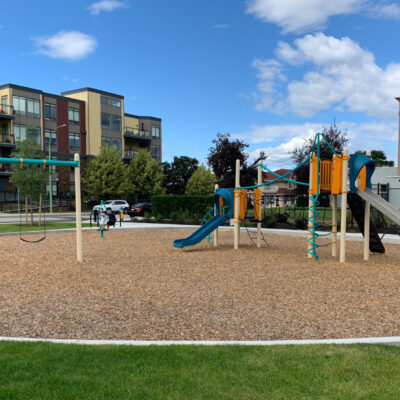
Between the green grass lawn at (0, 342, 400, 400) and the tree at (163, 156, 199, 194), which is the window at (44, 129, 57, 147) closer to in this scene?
the tree at (163, 156, 199, 194)

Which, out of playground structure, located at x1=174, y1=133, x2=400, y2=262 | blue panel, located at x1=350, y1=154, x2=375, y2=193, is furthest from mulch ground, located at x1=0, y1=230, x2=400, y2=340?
blue panel, located at x1=350, y1=154, x2=375, y2=193

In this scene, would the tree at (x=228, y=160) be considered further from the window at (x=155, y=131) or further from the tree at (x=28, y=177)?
the window at (x=155, y=131)

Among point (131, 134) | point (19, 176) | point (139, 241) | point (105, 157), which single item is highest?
point (131, 134)

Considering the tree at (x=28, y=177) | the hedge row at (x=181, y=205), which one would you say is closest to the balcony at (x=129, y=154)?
the hedge row at (x=181, y=205)

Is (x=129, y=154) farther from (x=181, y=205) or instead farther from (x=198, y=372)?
(x=198, y=372)

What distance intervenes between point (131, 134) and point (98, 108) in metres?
7.23

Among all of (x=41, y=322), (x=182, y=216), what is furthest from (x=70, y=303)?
(x=182, y=216)

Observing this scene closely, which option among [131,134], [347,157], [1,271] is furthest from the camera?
[131,134]

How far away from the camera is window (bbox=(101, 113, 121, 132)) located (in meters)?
60.4

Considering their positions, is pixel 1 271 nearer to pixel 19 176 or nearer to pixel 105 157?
pixel 19 176

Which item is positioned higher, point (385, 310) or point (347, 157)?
point (347, 157)

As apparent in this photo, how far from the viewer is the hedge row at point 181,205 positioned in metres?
26.9

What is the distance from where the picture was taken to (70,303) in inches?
263

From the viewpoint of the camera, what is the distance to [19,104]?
50.3 metres
